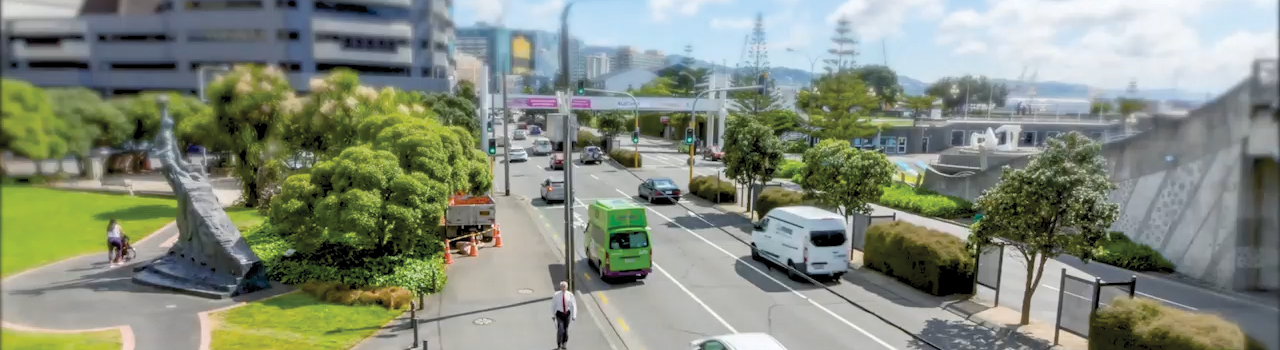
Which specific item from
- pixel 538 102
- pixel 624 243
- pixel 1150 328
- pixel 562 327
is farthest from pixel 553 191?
pixel 1150 328

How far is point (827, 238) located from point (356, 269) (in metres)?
13.0

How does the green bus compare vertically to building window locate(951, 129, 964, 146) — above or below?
below

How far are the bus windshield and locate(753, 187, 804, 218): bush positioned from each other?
9.54 m

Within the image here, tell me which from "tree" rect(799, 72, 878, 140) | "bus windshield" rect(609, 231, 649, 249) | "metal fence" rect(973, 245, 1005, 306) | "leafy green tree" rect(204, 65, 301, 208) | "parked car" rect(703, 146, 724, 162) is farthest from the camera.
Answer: "parked car" rect(703, 146, 724, 162)

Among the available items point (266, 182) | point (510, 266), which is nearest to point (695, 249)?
point (510, 266)

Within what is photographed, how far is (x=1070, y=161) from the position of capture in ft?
48.2

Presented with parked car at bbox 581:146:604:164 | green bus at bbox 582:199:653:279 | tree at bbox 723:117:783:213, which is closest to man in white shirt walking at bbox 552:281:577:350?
green bus at bbox 582:199:653:279

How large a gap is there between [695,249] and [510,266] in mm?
7073

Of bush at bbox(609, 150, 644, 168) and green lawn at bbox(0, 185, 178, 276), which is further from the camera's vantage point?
bush at bbox(609, 150, 644, 168)

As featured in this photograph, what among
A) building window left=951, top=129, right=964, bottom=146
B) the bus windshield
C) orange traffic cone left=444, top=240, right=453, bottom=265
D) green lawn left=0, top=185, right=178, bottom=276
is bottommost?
orange traffic cone left=444, top=240, right=453, bottom=265

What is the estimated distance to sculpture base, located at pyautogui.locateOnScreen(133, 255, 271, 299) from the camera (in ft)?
53.2

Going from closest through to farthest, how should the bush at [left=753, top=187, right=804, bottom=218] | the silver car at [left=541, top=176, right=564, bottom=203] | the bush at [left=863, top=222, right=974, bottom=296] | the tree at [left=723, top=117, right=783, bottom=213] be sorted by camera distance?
1. the bush at [left=863, top=222, right=974, bottom=296]
2. the bush at [left=753, top=187, right=804, bottom=218]
3. the tree at [left=723, top=117, right=783, bottom=213]
4. the silver car at [left=541, top=176, right=564, bottom=203]

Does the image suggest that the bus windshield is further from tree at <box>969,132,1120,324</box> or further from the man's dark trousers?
tree at <box>969,132,1120,324</box>

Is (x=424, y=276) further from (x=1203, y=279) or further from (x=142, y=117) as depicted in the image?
(x=1203, y=279)
